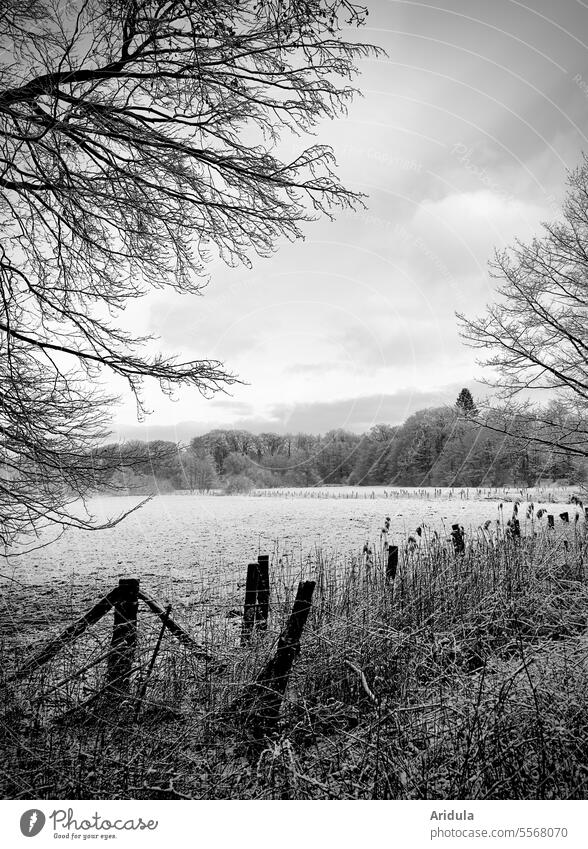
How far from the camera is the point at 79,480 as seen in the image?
4.22 meters

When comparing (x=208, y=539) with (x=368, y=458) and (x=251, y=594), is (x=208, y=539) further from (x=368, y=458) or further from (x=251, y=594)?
(x=368, y=458)

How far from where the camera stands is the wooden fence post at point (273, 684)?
2.53 metres

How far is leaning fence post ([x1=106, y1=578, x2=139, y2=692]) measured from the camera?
2.88 meters

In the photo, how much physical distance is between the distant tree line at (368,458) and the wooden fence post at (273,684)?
234cm

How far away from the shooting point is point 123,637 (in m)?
3.08

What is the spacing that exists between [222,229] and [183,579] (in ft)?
17.4

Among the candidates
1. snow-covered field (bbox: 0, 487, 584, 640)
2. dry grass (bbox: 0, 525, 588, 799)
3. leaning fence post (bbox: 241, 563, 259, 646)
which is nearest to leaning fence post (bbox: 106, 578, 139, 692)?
dry grass (bbox: 0, 525, 588, 799)

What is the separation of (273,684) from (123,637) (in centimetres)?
119

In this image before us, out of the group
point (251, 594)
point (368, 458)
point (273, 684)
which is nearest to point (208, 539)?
point (251, 594)

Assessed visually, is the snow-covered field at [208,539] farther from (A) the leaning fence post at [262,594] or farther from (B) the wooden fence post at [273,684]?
(B) the wooden fence post at [273,684]

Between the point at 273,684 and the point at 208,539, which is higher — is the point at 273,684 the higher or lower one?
the higher one

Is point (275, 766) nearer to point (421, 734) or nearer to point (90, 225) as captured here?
→ point (421, 734)

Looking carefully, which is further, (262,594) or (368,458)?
(368,458)

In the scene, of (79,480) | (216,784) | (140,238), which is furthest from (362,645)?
(140,238)
